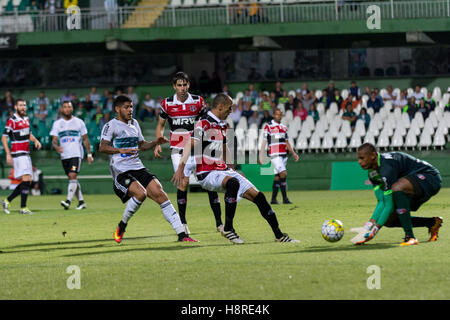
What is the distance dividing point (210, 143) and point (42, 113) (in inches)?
913

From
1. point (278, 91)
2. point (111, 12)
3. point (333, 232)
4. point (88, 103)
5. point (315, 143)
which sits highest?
point (111, 12)

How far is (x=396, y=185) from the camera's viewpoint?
10172 millimetres

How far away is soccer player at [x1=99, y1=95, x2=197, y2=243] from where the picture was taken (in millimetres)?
11758

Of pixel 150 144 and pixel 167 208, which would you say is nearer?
pixel 167 208

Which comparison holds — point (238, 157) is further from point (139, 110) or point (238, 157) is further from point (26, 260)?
point (26, 260)

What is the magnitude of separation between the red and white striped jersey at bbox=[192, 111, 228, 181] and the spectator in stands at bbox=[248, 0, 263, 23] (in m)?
21.2

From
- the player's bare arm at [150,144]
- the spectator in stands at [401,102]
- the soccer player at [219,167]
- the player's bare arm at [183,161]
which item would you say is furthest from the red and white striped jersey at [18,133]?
the spectator in stands at [401,102]

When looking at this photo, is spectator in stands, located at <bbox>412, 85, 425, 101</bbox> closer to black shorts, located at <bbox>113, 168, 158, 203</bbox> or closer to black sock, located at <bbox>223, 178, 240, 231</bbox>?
black shorts, located at <bbox>113, 168, 158, 203</bbox>

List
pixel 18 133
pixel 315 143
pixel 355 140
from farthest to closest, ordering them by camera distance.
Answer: pixel 315 143, pixel 355 140, pixel 18 133

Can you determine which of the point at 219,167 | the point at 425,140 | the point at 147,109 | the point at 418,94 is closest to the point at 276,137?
the point at 219,167

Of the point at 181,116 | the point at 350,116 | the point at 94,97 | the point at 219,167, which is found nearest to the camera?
the point at 219,167

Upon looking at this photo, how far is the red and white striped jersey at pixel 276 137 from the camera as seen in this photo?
66.2ft

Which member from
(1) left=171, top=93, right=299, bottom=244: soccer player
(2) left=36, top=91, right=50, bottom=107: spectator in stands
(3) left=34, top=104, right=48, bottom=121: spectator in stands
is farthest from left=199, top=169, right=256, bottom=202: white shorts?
(2) left=36, top=91, right=50, bottom=107: spectator in stands

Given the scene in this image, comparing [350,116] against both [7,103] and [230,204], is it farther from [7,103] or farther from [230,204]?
[230,204]
